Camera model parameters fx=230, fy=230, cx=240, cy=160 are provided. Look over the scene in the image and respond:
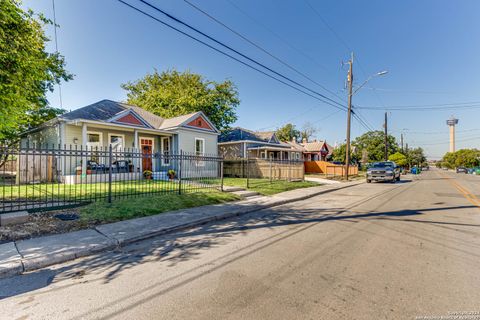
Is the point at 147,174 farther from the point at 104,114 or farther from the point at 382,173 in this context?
the point at 382,173

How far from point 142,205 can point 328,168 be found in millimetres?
27616

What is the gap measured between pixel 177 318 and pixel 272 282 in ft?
4.53

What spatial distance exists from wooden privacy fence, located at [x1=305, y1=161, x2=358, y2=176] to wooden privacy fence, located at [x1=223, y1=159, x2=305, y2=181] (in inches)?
439

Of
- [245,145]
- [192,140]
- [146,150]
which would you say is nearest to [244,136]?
[245,145]

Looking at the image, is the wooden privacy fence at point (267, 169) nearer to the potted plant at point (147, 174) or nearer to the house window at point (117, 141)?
the potted plant at point (147, 174)

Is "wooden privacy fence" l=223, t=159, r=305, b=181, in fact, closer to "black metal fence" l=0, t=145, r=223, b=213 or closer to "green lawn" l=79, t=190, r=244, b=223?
"black metal fence" l=0, t=145, r=223, b=213

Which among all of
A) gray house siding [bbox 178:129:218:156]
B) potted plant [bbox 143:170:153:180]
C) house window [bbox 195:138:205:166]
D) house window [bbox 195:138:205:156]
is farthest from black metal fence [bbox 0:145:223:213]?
gray house siding [bbox 178:129:218:156]

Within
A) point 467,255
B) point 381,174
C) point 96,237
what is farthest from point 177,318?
point 381,174

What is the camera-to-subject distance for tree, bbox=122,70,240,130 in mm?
29973

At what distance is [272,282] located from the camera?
3.28m

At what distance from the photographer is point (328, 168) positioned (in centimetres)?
3089

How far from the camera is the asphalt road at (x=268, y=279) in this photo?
266cm

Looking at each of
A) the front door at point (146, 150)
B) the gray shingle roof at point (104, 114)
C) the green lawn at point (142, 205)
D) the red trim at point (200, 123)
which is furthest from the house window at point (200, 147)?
the green lawn at point (142, 205)

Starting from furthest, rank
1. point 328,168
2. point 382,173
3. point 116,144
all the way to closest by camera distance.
A: point 328,168 → point 382,173 → point 116,144
